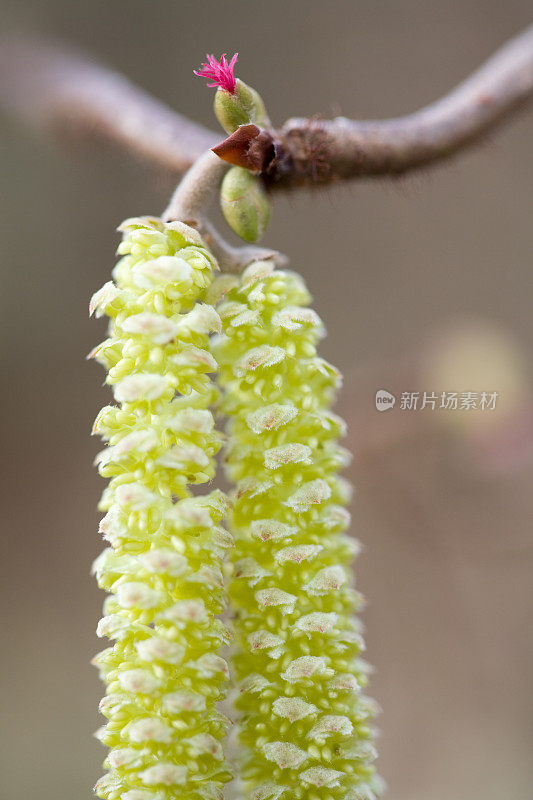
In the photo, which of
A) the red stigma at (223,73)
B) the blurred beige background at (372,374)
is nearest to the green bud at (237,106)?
the red stigma at (223,73)

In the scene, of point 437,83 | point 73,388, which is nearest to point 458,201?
point 437,83

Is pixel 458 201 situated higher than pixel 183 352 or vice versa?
pixel 458 201

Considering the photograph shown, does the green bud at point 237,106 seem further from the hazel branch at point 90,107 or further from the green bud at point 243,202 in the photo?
the hazel branch at point 90,107

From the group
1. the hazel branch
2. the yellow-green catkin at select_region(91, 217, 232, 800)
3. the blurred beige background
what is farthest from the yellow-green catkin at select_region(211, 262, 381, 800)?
the blurred beige background

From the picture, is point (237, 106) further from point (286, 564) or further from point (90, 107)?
point (90, 107)

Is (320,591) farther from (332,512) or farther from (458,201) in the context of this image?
(458,201)

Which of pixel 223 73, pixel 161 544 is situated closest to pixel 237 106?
pixel 223 73
